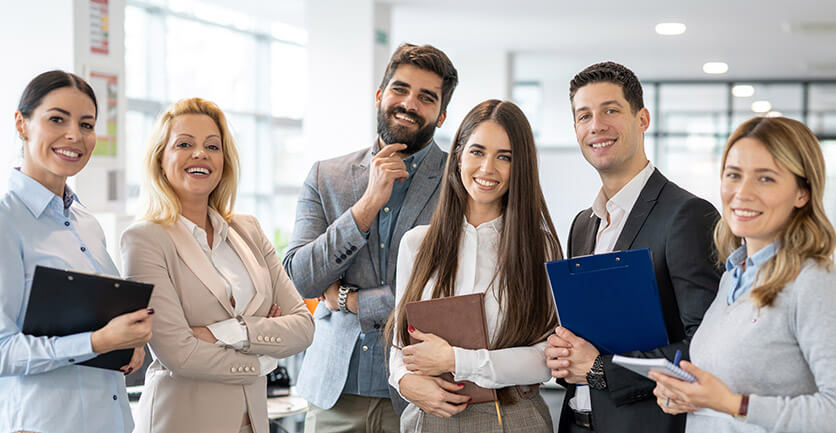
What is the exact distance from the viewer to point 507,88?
1112cm

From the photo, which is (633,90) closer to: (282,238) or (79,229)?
(79,229)

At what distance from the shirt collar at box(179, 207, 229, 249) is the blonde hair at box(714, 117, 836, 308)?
1.53m

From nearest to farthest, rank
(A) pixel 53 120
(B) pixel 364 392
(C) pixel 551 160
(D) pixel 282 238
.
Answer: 1. (A) pixel 53 120
2. (B) pixel 364 392
3. (D) pixel 282 238
4. (C) pixel 551 160

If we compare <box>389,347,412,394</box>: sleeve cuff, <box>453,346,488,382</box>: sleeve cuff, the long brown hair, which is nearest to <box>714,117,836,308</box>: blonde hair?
the long brown hair

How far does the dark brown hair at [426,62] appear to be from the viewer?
8.61 ft

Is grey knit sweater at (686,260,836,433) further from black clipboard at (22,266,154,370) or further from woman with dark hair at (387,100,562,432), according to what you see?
black clipboard at (22,266,154,370)

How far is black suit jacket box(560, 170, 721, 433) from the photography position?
200 centimetres

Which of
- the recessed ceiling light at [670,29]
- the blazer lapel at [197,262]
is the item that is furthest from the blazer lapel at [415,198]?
the recessed ceiling light at [670,29]

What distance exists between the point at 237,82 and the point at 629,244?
7777 mm

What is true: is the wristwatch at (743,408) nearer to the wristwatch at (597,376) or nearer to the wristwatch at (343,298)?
the wristwatch at (597,376)

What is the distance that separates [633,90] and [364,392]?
1290 millimetres

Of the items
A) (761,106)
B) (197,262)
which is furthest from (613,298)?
(761,106)

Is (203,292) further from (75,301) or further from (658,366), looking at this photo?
(658,366)

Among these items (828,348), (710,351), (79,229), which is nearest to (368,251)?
(79,229)
